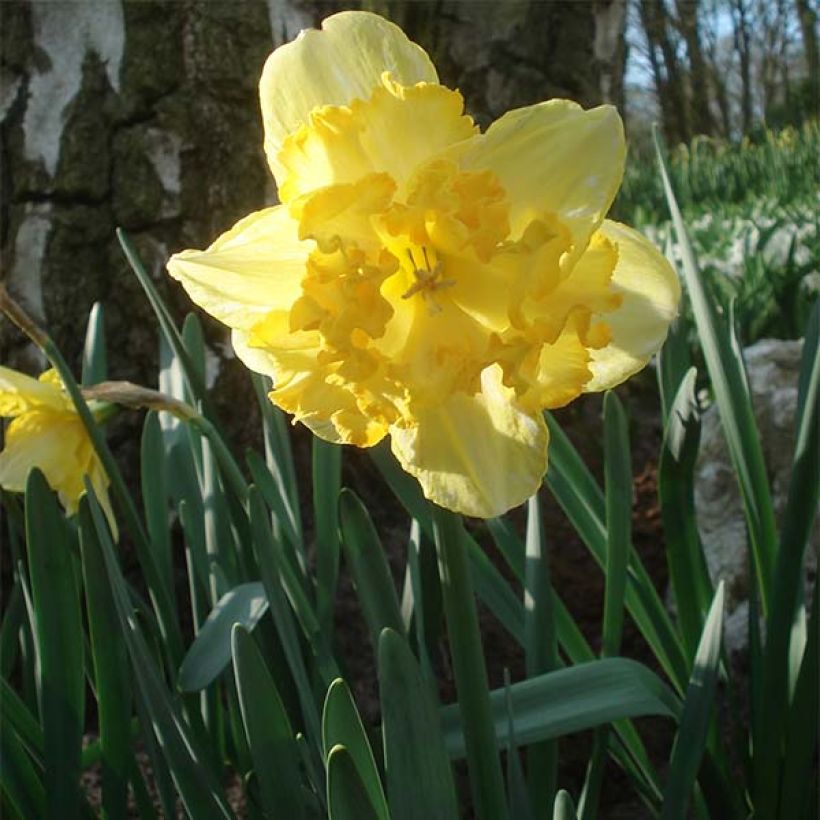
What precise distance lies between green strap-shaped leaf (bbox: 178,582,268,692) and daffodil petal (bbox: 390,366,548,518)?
38cm

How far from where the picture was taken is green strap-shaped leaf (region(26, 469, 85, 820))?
3.24ft

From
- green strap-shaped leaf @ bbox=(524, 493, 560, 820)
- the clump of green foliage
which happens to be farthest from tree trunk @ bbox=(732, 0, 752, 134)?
green strap-shaped leaf @ bbox=(524, 493, 560, 820)

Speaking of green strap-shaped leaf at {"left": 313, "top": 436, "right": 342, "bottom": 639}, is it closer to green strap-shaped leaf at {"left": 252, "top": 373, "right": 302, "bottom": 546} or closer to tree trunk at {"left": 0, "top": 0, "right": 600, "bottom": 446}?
green strap-shaped leaf at {"left": 252, "top": 373, "right": 302, "bottom": 546}

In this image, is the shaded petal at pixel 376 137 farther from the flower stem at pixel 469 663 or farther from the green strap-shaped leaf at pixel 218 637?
the green strap-shaped leaf at pixel 218 637

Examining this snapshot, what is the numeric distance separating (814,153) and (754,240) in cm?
206

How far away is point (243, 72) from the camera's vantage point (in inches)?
73.8

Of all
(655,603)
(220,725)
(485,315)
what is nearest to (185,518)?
(220,725)

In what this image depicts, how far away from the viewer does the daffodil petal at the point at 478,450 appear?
787mm

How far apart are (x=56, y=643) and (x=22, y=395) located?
27 centimetres

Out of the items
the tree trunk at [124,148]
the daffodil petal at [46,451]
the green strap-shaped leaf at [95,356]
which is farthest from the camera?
the tree trunk at [124,148]

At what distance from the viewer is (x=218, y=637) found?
1115mm

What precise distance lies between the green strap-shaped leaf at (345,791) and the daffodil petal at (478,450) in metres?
0.19

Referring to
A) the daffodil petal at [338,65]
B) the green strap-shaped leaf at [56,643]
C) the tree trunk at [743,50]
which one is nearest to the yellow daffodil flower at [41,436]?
the green strap-shaped leaf at [56,643]

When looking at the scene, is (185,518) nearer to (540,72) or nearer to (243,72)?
(243,72)
